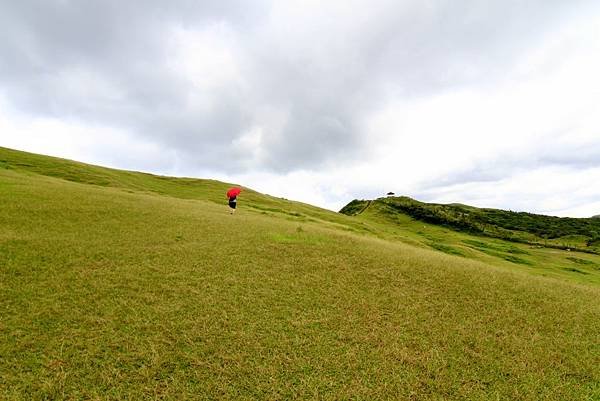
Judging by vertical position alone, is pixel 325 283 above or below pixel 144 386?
above

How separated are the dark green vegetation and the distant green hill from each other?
287 ft

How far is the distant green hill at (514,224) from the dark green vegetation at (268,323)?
3440 inches

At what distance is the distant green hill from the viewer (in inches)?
3551

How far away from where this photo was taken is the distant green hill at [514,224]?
296ft

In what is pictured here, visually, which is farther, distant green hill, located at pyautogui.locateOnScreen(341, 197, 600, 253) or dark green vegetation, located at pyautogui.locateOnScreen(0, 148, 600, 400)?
distant green hill, located at pyautogui.locateOnScreen(341, 197, 600, 253)

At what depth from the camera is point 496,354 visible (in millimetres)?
8508

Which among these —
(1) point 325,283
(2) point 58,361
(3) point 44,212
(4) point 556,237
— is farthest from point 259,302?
(4) point 556,237

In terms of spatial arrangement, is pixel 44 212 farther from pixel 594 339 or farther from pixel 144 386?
A: pixel 594 339

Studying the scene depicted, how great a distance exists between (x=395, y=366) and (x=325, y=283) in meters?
4.50

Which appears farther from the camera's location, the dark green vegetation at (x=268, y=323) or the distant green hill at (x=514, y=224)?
the distant green hill at (x=514, y=224)

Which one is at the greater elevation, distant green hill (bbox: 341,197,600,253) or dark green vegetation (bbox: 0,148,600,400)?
distant green hill (bbox: 341,197,600,253)

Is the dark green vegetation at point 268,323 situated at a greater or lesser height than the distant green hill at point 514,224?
lesser

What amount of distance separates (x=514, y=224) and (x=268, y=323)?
442 ft

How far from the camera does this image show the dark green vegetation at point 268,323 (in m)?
7.12
